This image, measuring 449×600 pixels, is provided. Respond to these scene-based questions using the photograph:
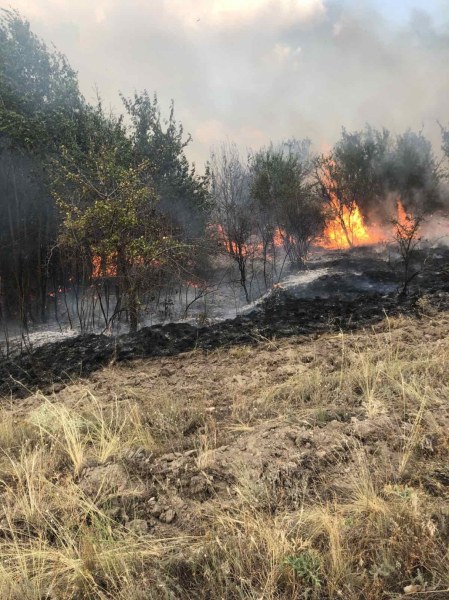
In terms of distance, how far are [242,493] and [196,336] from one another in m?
5.95

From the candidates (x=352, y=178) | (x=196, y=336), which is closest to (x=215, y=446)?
(x=196, y=336)

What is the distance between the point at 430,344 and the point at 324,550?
13.8 ft

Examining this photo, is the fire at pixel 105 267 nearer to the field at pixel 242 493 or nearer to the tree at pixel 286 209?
the field at pixel 242 493

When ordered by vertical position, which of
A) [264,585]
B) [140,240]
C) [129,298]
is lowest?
[264,585]

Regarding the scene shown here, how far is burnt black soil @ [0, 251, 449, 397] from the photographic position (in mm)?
7105

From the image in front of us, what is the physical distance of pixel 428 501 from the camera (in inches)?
96.0

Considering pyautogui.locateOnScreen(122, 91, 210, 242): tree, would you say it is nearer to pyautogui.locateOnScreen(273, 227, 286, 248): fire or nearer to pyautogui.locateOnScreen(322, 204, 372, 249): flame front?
pyautogui.locateOnScreen(273, 227, 286, 248): fire

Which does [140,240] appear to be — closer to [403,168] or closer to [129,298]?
[129,298]

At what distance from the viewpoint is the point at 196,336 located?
28.0 feet

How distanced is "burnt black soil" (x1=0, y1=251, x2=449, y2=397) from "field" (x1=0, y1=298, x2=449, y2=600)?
87.6 inches

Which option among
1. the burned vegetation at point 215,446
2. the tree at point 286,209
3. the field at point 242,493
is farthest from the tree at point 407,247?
the field at point 242,493

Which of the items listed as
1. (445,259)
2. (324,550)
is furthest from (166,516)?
(445,259)

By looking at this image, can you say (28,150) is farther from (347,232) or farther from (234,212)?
(347,232)

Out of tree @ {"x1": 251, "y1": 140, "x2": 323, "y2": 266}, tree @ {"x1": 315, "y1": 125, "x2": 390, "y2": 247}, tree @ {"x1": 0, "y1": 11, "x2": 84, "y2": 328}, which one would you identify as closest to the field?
tree @ {"x1": 0, "y1": 11, "x2": 84, "y2": 328}
